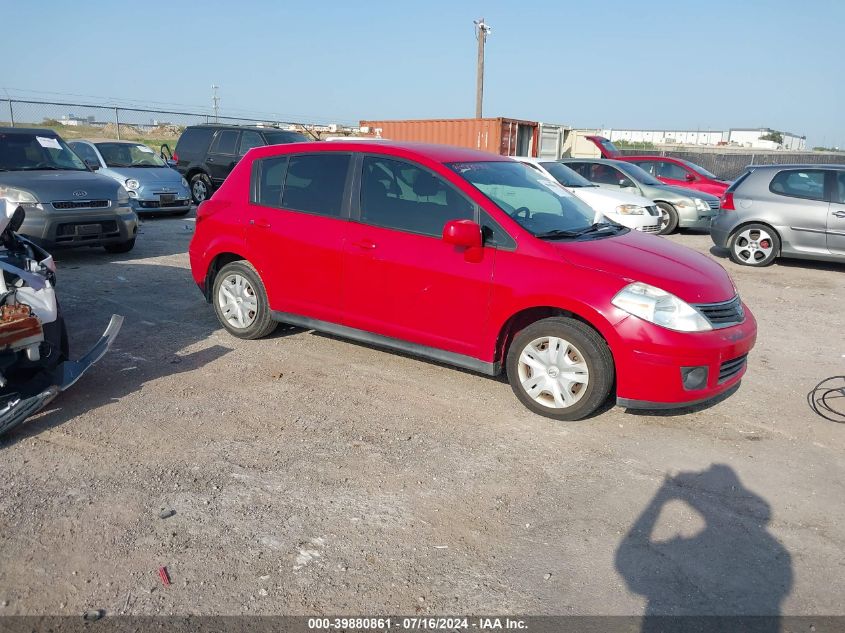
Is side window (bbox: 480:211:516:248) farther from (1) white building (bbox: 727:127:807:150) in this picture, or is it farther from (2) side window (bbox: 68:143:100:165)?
(1) white building (bbox: 727:127:807:150)

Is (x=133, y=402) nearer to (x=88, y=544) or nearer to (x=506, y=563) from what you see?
(x=88, y=544)

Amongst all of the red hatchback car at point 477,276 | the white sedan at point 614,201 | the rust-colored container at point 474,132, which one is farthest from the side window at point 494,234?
the rust-colored container at point 474,132

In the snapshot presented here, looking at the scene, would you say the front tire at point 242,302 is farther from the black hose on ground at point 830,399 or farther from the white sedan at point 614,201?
the white sedan at point 614,201

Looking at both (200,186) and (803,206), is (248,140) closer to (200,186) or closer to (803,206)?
(200,186)

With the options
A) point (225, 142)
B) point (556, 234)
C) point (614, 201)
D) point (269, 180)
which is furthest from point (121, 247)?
point (614, 201)

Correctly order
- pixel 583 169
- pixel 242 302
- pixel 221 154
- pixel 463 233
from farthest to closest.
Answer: pixel 221 154, pixel 583 169, pixel 242 302, pixel 463 233

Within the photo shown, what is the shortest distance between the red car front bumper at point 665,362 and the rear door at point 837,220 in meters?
6.73

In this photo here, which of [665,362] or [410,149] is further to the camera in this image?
[410,149]

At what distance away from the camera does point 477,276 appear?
4871 mm

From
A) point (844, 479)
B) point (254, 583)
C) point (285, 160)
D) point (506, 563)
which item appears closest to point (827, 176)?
point (844, 479)

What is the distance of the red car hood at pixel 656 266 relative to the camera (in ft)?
14.9

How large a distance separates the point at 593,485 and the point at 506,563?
37.3 inches

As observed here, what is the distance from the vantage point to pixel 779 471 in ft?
13.8

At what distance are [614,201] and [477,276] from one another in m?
8.41
